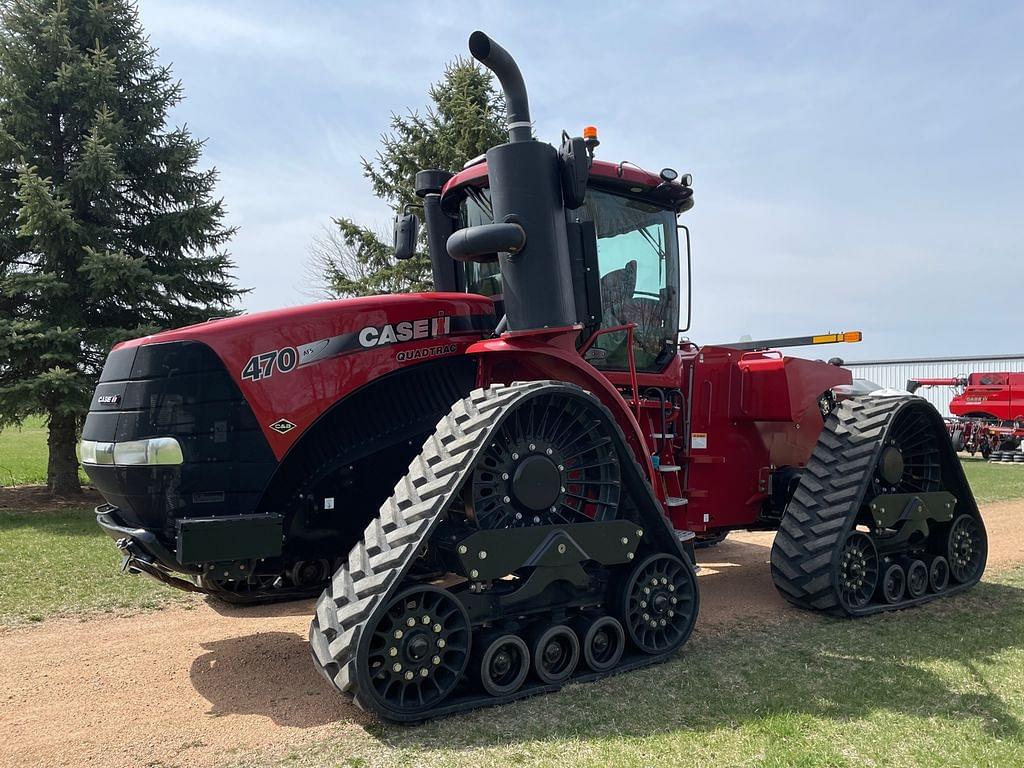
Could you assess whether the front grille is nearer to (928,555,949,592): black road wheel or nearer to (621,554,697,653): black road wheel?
(621,554,697,653): black road wheel

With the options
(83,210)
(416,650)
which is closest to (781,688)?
(416,650)

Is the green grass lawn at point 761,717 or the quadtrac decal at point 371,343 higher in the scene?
the quadtrac decal at point 371,343

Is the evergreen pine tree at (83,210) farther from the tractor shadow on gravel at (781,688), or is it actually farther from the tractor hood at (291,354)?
the tractor shadow on gravel at (781,688)

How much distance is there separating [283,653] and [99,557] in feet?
14.7

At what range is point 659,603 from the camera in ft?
16.3

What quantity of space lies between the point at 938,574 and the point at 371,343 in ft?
17.3

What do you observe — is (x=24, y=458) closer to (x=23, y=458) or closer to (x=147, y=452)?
(x=23, y=458)

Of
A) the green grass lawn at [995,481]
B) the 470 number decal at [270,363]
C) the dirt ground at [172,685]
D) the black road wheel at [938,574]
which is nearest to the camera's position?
the dirt ground at [172,685]

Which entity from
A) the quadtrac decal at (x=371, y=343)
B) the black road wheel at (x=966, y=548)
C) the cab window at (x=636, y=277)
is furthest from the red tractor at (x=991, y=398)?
the quadtrac decal at (x=371, y=343)

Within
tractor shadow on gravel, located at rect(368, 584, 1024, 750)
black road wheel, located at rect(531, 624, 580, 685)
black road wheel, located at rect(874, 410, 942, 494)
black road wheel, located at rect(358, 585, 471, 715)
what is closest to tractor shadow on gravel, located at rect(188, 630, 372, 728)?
black road wheel, located at rect(358, 585, 471, 715)

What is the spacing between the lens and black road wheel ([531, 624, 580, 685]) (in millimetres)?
4391

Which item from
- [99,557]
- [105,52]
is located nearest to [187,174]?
[105,52]

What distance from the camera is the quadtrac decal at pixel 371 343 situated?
14.4ft

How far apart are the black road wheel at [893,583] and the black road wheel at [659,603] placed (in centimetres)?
215
